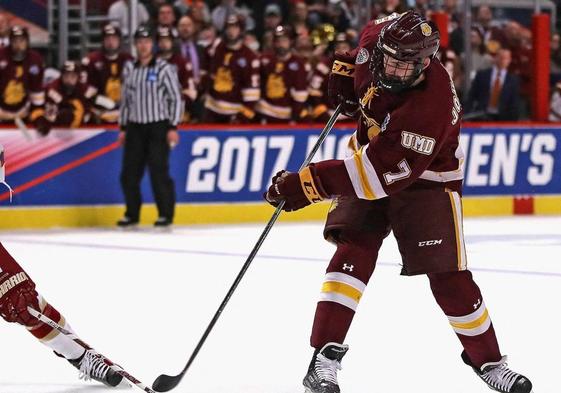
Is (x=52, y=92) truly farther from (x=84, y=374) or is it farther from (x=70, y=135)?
(x=84, y=374)

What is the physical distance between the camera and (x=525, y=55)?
41.6 feet

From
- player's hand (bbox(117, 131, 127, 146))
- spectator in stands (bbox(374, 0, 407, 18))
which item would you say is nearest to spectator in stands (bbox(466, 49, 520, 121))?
spectator in stands (bbox(374, 0, 407, 18))

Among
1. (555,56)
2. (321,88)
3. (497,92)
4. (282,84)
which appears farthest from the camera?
(555,56)

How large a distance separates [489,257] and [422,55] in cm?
446

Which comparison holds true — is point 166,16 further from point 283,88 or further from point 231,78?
point 283,88

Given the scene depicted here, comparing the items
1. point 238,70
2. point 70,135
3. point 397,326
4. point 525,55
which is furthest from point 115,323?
point 525,55

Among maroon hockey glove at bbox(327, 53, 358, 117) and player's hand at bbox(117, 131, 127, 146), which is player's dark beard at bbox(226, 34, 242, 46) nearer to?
player's hand at bbox(117, 131, 127, 146)

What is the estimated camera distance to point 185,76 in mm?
10438

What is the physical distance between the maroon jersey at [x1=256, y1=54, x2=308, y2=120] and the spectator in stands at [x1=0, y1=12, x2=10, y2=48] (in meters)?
2.13

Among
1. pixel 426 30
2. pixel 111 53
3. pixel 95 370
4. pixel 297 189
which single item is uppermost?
pixel 426 30

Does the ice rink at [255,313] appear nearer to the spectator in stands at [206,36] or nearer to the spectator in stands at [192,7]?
the spectator in stands at [206,36]

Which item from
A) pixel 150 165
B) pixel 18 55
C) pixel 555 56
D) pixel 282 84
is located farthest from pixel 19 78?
pixel 555 56

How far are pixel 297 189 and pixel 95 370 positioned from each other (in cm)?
95

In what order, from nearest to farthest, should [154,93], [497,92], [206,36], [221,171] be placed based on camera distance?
[154,93], [221,171], [206,36], [497,92]
